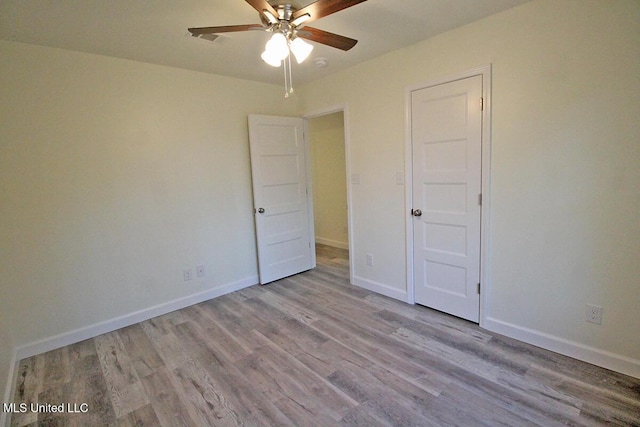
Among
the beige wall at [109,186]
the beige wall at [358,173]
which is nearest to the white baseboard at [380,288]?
the beige wall at [358,173]

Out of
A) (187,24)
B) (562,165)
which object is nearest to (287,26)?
(187,24)

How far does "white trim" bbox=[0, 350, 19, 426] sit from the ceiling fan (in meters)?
2.49

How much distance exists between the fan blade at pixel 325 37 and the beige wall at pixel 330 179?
10.4 ft

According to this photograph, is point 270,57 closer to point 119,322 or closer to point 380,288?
point 380,288

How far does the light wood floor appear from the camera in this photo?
5.82ft

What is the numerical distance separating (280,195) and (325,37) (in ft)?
7.14

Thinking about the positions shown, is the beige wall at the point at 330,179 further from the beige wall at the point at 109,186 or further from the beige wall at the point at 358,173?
the beige wall at the point at 109,186

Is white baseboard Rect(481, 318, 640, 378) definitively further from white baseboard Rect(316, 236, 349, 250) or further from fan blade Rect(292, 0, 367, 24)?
white baseboard Rect(316, 236, 349, 250)

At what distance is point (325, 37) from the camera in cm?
196

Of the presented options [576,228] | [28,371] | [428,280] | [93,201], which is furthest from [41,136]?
[576,228]

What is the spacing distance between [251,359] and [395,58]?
2.90 meters

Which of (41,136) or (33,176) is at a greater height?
(41,136)

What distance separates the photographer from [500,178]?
94.0 inches

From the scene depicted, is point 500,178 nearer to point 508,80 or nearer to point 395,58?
point 508,80
